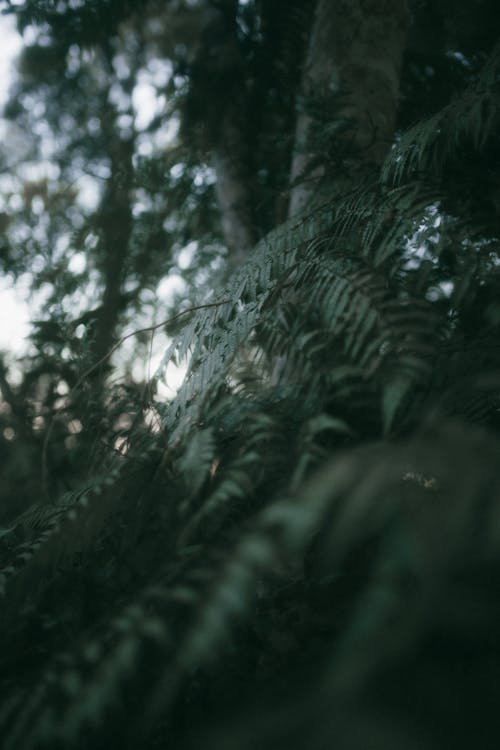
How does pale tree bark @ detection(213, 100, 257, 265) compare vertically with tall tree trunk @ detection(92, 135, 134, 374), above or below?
below

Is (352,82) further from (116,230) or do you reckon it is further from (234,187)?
(116,230)

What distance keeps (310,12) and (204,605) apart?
3061 millimetres

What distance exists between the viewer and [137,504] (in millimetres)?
1070

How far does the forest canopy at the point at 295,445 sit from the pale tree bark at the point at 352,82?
0.04ft

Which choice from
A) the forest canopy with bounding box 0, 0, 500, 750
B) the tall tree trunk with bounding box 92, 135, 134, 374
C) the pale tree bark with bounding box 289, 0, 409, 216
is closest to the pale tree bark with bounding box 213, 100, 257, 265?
the forest canopy with bounding box 0, 0, 500, 750

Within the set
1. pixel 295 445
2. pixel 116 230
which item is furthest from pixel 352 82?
pixel 116 230

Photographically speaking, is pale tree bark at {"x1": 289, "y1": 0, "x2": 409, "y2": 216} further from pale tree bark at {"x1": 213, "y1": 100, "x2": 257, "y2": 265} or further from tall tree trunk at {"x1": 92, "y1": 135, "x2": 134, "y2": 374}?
tall tree trunk at {"x1": 92, "y1": 135, "x2": 134, "y2": 374}

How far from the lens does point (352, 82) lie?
1877mm

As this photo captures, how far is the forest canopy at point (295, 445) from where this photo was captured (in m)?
0.46

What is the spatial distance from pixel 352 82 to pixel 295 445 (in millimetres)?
1712

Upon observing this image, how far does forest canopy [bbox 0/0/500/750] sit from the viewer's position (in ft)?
1.50

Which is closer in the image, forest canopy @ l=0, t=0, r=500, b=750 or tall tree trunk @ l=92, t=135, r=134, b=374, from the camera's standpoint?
forest canopy @ l=0, t=0, r=500, b=750

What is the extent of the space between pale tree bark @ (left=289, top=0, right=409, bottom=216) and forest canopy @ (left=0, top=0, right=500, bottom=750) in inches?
0.5

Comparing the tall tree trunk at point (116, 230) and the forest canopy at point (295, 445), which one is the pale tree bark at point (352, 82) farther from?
the tall tree trunk at point (116, 230)
